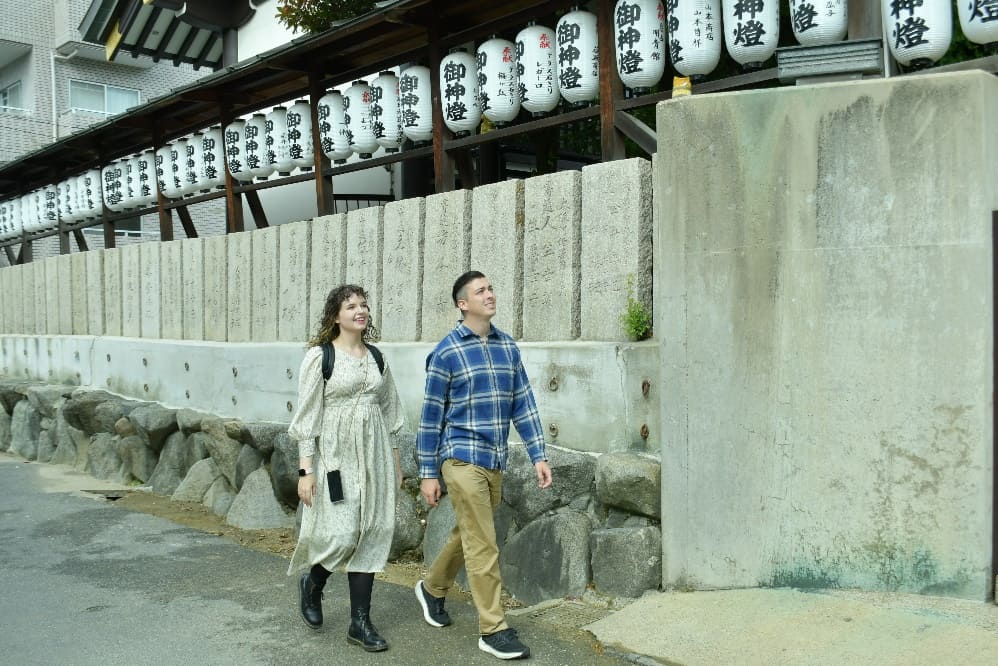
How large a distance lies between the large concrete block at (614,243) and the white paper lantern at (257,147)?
17.2 ft

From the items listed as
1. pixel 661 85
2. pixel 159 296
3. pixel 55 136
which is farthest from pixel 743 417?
pixel 55 136

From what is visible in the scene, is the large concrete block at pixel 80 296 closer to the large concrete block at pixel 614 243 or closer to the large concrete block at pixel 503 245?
the large concrete block at pixel 503 245

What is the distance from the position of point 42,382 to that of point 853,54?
41.3ft

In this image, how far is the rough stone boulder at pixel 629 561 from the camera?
208 inches

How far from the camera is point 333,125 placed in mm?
9008

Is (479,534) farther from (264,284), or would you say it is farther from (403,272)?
(264,284)

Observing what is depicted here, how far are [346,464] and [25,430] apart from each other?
10.2m

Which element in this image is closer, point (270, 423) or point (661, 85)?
point (270, 423)

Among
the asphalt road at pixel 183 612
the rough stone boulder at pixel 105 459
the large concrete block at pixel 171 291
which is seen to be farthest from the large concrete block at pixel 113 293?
the asphalt road at pixel 183 612

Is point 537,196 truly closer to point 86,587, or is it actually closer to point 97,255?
point 86,587

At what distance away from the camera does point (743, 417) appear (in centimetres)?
506

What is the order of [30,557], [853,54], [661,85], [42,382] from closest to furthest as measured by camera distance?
1. [853,54]
2. [30,557]
3. [661,85]
4. [42,382]

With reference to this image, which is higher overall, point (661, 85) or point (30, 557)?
point (661, 85)

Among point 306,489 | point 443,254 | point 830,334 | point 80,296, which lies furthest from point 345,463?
point 80,296
